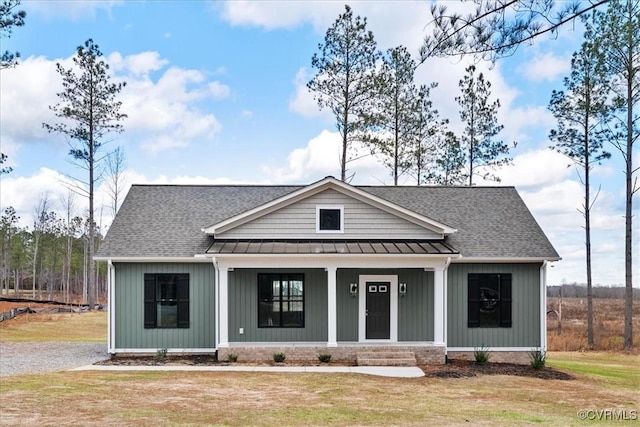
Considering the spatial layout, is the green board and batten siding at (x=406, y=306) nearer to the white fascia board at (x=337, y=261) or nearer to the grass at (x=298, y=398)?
the white fascia board at (x=337, y=261)

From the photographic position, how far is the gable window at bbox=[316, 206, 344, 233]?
1688cm

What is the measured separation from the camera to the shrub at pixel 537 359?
50.6 feet

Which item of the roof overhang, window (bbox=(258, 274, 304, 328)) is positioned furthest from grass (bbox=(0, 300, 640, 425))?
the roof overhang

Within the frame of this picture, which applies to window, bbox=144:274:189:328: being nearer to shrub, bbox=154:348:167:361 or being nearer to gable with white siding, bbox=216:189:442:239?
shrub, bbox=154:348:167:361

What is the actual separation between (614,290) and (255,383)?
103396mm

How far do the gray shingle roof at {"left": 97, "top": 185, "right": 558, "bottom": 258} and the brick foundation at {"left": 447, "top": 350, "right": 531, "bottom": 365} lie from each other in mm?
2699

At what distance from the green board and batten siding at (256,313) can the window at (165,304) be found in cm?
128

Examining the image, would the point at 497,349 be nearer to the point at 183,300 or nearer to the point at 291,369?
the point at 291,369

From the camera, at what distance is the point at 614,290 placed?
101500mm

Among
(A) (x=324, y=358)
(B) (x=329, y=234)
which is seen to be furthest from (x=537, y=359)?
(B) (x=329, y=234)

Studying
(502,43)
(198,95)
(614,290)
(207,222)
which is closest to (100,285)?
(198,95)

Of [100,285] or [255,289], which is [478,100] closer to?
[255,289]

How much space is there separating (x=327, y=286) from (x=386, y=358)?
102 inches

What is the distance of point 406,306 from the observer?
656 inches
